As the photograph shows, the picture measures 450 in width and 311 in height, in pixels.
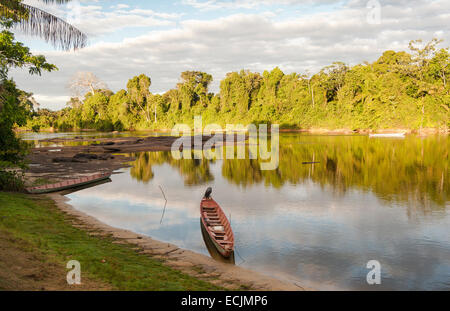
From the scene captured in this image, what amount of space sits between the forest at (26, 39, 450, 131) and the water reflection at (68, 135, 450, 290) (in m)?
47.4

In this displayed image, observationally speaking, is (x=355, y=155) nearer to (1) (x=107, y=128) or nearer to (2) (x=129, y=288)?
(2) (x=129, y=288)

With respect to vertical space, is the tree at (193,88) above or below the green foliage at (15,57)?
above

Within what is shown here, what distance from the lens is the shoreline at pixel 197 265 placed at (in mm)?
10516

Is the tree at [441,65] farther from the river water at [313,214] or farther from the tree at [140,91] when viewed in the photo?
the tree at [140,91]

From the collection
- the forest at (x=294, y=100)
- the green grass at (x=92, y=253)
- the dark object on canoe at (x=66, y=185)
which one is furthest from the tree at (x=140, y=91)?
the green grass at (x=92, y=253)

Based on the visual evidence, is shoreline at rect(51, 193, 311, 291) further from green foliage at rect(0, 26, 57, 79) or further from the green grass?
green foliage at rect(0, 26, 57, 79)

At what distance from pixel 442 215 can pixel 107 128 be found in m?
136

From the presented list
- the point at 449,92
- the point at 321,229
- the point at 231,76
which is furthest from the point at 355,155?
the point at 231,76

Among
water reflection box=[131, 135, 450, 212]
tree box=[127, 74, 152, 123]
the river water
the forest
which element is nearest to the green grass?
the river water

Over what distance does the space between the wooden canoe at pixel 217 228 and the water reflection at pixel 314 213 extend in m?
0.95

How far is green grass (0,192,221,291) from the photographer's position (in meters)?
9.31

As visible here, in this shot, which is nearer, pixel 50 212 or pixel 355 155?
pixel 50 212

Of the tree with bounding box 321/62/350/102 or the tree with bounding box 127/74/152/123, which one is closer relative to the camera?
the tree with bounding box 321/62/350/102

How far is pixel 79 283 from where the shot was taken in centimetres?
854
